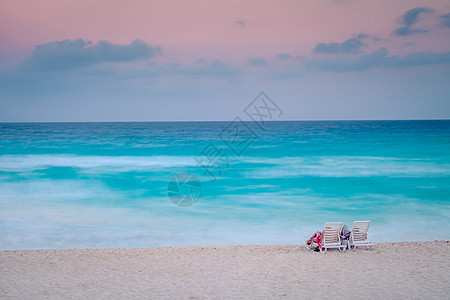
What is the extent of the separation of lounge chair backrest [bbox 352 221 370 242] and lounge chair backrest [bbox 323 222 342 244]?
418 mm

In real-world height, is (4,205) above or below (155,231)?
below

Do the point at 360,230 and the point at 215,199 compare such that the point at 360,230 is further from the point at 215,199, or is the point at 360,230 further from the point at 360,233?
the point at 215,199

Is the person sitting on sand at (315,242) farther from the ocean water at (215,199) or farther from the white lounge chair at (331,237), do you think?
the ocean water at (215,199)

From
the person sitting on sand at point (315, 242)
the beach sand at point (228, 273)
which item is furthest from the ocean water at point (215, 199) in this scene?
the beach sand at point (228, 273)

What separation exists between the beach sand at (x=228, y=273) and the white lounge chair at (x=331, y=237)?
0.55 ft

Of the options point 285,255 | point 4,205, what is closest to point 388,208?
point 285,255

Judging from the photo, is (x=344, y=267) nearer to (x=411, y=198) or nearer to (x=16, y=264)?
(x=16, y=264)

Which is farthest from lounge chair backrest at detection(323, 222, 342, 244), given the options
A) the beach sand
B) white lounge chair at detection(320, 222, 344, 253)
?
the beach sand

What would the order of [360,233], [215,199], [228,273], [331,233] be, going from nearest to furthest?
[228,273], [331,233], [360,233], [215,199]

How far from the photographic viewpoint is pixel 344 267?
24.9ft

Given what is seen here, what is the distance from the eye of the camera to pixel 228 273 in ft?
23.9

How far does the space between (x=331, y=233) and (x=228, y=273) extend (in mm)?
2736

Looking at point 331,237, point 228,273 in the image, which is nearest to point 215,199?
point 331,237

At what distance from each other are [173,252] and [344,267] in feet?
12.1
